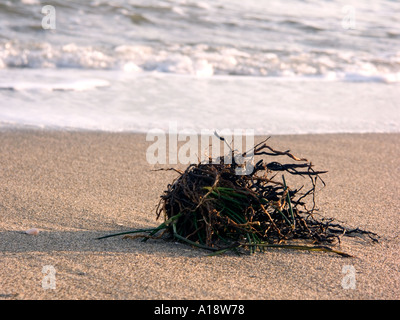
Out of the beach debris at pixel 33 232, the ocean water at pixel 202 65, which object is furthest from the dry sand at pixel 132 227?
the ocean water at pixel 202 65

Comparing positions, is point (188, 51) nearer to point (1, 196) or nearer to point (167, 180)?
point (167, 180)

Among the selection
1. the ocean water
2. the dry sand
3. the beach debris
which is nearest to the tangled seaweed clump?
the dry sand

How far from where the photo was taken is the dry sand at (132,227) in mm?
1967

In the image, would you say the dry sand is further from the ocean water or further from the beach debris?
the ocean water

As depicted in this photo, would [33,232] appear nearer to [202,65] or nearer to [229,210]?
[229,210]

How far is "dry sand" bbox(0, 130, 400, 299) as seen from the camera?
6.45ft

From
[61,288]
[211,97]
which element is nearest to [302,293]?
[61,288]

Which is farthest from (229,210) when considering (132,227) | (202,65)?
(202,65)

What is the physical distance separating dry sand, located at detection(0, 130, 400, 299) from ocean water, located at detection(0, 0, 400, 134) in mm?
653

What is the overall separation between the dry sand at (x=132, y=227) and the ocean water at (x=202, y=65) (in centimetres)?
65

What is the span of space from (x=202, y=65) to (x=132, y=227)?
471 centimetres

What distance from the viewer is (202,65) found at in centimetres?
698

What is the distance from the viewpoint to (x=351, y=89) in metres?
6.30
